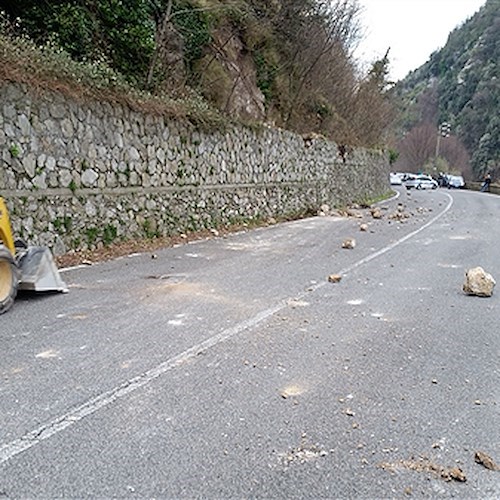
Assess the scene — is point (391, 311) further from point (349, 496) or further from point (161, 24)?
point (161, 24)

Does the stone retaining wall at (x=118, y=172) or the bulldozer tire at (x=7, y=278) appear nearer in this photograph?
the bulldozer tire at (x=7, y=278)

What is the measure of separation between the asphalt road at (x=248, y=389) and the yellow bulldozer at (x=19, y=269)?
0.61 ft

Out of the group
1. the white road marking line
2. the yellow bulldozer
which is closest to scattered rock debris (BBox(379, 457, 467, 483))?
the white road marking line

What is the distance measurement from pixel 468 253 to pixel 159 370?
833 cm

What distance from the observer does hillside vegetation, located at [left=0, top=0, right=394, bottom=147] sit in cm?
1060

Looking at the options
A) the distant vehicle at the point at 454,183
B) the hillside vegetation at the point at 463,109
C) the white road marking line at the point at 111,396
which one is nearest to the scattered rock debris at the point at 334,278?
the white road marking line at the point at 111,396

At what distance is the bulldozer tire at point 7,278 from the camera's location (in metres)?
5.67

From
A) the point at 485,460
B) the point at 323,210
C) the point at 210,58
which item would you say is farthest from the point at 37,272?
the point at 323,210

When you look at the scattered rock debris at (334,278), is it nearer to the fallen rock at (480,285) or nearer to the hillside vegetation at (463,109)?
the fallen rock at (480,285)

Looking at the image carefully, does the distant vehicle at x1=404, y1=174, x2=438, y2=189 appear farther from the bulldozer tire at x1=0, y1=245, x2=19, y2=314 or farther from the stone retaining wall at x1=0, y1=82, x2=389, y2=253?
the bulldozer tire at x1=0, y1=245, x2=19, y2=314

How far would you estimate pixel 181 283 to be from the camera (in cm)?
728

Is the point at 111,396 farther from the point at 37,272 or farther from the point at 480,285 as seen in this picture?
the point at 480,285

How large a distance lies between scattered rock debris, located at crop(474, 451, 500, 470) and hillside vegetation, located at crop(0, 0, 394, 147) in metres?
8.12

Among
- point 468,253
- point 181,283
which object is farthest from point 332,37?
point 181,283
